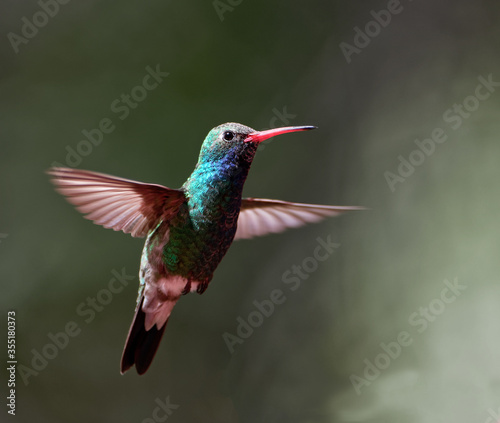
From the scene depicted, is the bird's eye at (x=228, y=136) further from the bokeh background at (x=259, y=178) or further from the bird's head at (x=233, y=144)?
the bokeh background at (x=259, y=178)

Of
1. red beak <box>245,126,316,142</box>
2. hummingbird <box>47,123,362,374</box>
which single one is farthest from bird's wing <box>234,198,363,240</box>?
red beak <box>245,126,316,142</box>

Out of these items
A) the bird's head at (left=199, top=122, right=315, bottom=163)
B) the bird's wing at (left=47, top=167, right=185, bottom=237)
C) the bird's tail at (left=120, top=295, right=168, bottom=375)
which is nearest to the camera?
the bird's wing at (left=47, top=167, right=185, bottom=237)

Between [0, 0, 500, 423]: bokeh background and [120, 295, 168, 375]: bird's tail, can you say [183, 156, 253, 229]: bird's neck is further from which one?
[0, 0, 500, 423]: bokeh background

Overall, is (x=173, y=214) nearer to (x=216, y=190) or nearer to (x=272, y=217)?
(x=216, y=190)

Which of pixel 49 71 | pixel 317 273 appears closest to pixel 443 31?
pixel 317 273

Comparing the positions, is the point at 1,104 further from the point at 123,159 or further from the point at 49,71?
the point at 123,159

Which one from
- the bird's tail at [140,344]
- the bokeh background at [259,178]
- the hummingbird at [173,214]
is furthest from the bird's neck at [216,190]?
the bokeh background at [259,178]

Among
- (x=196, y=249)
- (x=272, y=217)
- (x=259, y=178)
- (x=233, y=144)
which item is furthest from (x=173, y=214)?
(x=259, y=178)
